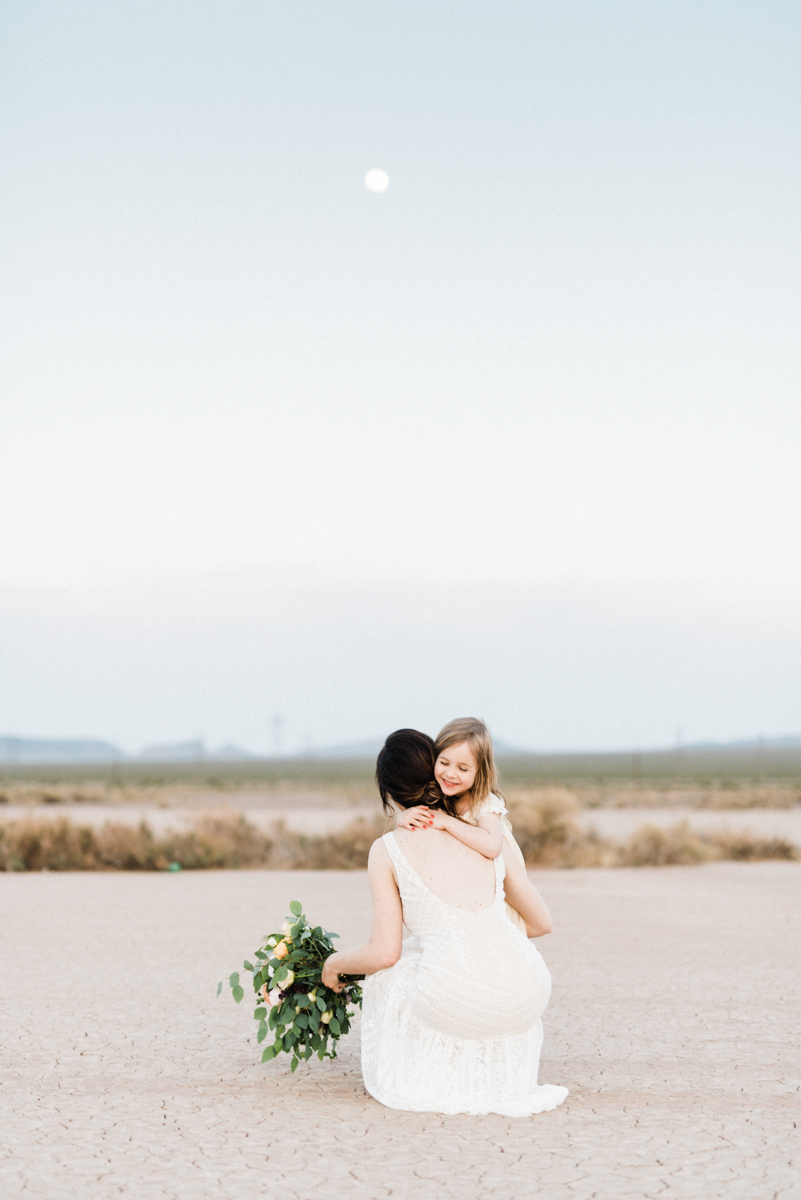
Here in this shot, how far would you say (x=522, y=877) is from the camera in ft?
18.4

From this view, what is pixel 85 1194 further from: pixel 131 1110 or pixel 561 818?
Result: pixel 561 818

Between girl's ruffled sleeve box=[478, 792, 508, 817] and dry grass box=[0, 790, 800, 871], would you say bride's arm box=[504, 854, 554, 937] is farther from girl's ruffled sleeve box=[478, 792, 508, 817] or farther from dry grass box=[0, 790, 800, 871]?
dry grass box=[0, 790, 800, 871]

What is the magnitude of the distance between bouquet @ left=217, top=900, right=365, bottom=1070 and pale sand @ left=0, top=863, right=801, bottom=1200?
0.83 feet

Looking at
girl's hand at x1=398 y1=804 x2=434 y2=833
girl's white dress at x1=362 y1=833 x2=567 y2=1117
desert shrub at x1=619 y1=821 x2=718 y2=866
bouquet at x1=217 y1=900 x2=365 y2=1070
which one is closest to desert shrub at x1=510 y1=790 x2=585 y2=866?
desert shrub at x1=619 y1=821 x2=718 y2=866

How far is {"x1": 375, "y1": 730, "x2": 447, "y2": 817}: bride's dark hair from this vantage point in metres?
5.36

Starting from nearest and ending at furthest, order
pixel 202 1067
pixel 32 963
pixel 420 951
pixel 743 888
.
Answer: pixel 420 951 → pixel 202 1067 → pixel 32 963 → pixel 743 888

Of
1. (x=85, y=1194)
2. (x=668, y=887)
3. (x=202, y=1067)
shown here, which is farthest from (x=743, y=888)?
(x=85, y=1194)

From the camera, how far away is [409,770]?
17.6 feet

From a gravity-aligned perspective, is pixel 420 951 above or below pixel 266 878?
above

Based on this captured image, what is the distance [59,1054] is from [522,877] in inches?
110

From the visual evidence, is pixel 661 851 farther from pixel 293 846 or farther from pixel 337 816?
pixel 337 816

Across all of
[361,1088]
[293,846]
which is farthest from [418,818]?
[293,846]

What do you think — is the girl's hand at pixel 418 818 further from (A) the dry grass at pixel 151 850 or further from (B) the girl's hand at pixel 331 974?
(A) the dry grass at pixel 151 850

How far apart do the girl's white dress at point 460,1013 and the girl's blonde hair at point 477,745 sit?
36 cm
